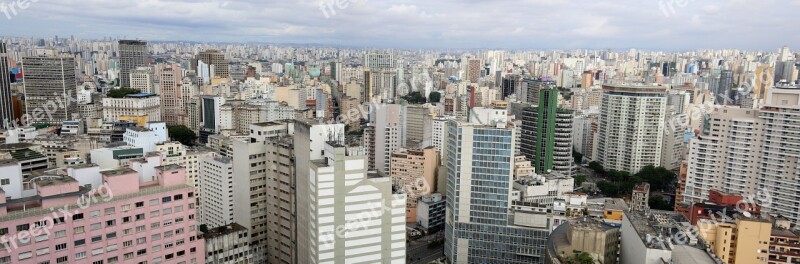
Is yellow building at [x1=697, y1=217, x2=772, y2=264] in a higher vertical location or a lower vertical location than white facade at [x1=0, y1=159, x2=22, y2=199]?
lower

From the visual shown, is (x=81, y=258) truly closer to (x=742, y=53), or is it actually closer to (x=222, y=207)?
(x=222, y=207)

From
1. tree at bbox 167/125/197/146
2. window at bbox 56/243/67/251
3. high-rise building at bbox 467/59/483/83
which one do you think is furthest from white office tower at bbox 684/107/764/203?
high-rise building at bbox 467/59/483/83

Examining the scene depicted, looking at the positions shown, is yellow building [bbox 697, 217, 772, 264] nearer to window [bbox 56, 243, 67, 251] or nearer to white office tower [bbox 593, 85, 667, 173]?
window [bbox 56, 243, 67, 251]

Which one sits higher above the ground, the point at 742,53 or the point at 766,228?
the point at 742,53

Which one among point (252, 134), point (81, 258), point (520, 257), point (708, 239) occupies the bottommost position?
point (520, 257)

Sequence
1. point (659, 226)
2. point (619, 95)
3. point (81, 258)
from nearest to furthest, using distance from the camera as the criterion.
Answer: point (81, 258) → point (659, 226) → point (619, 95)

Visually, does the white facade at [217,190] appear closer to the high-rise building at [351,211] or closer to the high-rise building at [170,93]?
the high-rise building at [351,211]

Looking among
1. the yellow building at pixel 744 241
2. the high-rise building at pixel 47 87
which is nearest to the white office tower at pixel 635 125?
the yellow building at pixel 744 241

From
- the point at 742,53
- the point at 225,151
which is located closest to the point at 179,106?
the point at 225,151
